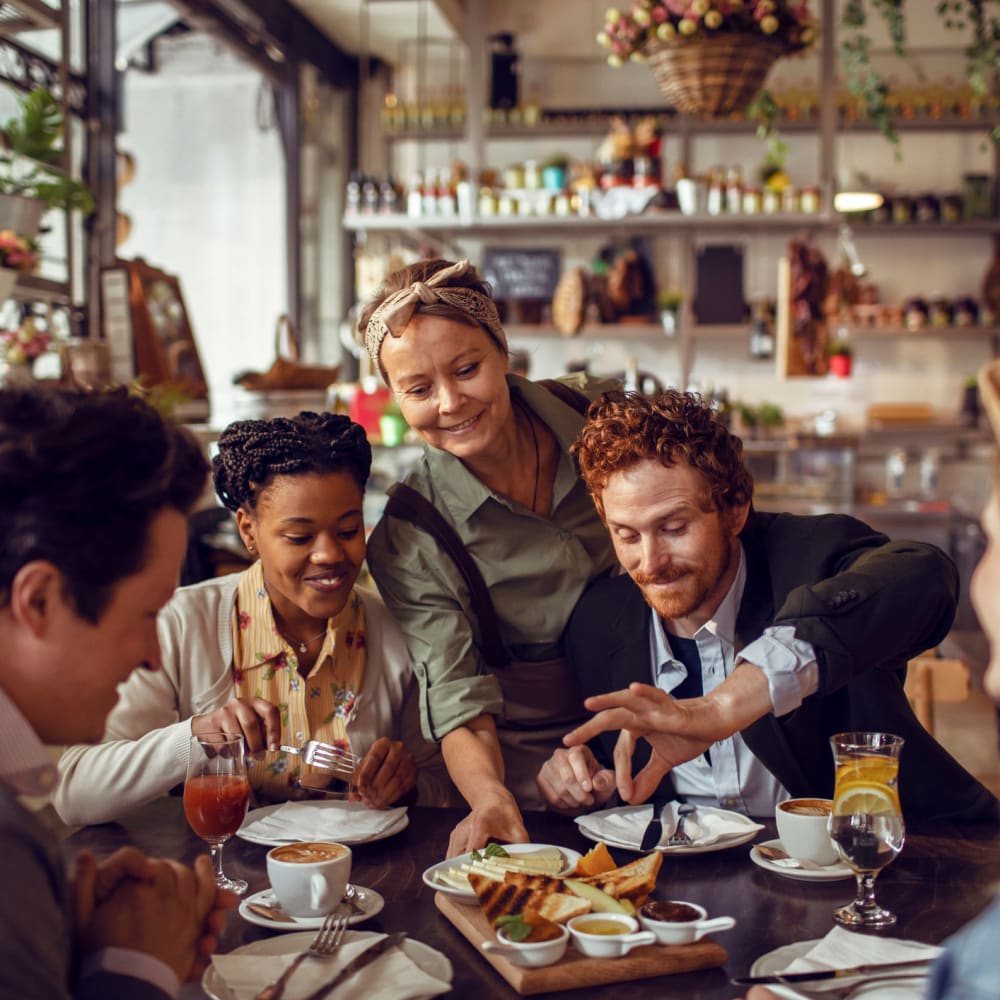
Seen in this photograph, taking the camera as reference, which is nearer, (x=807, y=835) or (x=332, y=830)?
(x=807, y=835)

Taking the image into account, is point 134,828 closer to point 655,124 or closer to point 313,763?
point 313,763

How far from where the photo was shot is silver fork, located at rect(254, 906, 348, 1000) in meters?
1.31

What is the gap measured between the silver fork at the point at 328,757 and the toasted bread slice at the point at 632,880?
22.9 inches

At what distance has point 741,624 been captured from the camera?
2.15m

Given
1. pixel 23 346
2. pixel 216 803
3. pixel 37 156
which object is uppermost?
pixel 37 156

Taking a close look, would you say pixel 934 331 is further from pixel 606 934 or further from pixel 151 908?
pixel 151 908

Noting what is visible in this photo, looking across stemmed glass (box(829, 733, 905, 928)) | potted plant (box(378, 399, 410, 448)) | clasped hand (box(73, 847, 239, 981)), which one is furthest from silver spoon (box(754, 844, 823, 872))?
potted plant (box(378, 399, 410, 448))

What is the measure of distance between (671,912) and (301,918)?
0.47 m

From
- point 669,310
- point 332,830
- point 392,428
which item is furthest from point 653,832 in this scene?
point 669,310

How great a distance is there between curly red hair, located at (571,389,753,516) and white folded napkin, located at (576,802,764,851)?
52cm

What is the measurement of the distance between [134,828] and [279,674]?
0.41m

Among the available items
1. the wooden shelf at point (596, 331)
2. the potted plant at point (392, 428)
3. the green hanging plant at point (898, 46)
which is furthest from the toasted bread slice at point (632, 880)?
the wooden shelf at point (596, 331)

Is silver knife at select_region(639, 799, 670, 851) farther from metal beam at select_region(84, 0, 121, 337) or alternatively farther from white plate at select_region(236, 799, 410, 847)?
metal beam at select_region(84, 0, 121, 337)

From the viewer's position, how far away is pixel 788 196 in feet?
20.6
